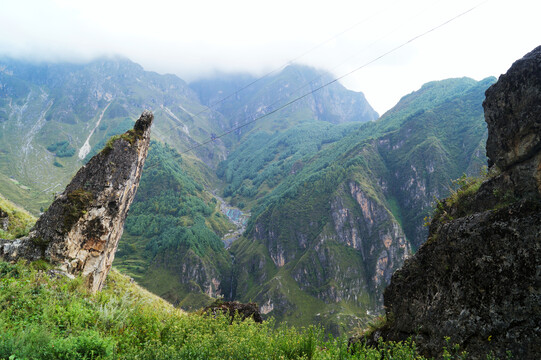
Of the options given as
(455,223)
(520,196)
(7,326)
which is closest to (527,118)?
(520,196)

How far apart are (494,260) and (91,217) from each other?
15901 mm

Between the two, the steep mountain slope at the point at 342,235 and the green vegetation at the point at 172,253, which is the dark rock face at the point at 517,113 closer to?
the steep mountain slope at the point at 342,235

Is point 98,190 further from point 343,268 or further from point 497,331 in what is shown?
point 343,268

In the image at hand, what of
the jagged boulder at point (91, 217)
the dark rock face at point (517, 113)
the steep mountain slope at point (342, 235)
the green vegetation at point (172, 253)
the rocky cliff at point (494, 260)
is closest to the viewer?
the rocky cliff at point (494, 260)

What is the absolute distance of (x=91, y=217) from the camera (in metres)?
13.9

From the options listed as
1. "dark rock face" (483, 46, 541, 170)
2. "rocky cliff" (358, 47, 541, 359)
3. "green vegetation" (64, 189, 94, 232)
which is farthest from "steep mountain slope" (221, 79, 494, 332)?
"dark rock face" (483, 46, 541, 170)

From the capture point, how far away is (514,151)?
7816 mm

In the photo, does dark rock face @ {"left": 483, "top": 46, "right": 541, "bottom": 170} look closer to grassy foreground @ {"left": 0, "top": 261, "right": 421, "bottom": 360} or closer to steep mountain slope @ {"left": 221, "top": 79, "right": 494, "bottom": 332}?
grassy foreground @ {"left": 0, "top": 261, "right": 421, "bottom": 360}

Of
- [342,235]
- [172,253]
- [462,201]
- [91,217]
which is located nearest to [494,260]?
[462,201]

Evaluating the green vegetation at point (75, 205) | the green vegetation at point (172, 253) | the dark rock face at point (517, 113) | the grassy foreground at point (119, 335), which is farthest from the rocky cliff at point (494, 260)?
the green vegetation at point (172, 253)

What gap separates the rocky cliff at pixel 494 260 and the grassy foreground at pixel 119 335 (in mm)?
1830

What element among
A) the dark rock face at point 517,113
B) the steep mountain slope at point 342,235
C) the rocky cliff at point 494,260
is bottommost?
the steep mountain slope at point 342,235

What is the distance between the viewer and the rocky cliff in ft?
20.6

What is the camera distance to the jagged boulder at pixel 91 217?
11.9m
